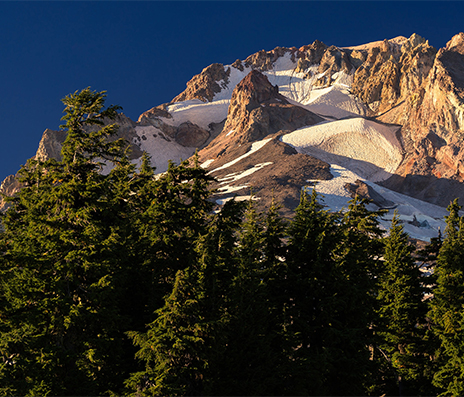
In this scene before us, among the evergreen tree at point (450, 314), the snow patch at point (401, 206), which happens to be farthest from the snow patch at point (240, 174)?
the evergreen tree at point (450, 314)

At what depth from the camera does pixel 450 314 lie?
21.4 meters

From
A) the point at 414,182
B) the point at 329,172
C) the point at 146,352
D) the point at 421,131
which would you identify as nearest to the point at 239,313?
the point at 146,352

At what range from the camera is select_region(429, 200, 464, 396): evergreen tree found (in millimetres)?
20737

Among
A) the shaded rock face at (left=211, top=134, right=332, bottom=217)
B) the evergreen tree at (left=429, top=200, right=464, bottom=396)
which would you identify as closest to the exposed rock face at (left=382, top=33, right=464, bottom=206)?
the shaded rock face at (left=211, top=134, right=332, bottom=217)

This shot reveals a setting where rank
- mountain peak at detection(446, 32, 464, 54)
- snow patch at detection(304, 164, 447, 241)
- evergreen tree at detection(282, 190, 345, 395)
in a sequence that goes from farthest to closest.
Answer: mountain peak at detection(446, 32, 464, 54) → snow patch at detection(304, 164, 447, 241) → evergreen tree at detection(282, 190, 345, 395)

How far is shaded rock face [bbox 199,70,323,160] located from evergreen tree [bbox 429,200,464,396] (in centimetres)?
13825

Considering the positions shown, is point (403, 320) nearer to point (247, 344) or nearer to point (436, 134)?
point (247, 344)

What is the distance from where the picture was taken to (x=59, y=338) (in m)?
14.5

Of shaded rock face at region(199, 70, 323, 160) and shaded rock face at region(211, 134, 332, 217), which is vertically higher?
shaded rock face at region(199, 70, 323, 160)

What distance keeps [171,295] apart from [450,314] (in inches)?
583

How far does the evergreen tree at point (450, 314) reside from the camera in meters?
20.7

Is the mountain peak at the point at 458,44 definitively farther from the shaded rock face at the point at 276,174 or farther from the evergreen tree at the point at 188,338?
the evergreen tree at the point at 188,338

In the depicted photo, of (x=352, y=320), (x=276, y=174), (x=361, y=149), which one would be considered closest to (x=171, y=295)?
(x=352, y=320)

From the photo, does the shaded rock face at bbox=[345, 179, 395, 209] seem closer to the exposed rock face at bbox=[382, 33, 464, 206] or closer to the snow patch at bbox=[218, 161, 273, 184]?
the snow patch at bbox=[218, 161, 273, 184]
